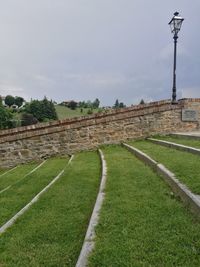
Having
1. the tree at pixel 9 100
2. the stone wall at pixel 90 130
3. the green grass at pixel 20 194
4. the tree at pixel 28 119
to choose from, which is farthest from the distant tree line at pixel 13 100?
the green grass at pixel 20 194

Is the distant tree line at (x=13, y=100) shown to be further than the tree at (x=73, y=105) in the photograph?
Yes

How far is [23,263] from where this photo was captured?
10.8 feet

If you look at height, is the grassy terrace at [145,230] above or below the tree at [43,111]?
below

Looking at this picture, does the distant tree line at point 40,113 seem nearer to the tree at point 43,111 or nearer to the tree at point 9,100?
the tree at point 43,111

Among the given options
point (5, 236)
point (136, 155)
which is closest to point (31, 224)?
point (5, 236)

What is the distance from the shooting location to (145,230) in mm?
3639

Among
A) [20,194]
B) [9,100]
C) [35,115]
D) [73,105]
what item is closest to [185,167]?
[20,194]

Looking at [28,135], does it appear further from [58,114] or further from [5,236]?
[58,114]

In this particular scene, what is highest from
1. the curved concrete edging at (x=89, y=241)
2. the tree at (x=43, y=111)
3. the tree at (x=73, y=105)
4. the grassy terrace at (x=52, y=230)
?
the tree at (x=73, y=105)

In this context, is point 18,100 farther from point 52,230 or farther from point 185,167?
point 52,230

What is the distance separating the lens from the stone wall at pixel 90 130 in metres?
12.9

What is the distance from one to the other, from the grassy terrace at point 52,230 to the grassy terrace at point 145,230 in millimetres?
305

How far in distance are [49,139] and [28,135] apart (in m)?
0.80

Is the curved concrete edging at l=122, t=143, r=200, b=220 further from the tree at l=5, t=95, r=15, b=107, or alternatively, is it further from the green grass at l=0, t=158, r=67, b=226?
the tree at l=5, t=95, r=15, b=107
